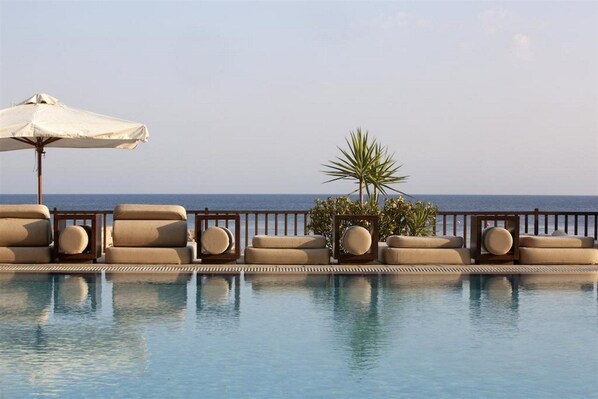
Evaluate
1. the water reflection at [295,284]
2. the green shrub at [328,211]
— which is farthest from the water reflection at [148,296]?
the green shrub at [328,211]

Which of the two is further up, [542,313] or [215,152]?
[215,152]

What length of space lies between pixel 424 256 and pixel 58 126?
469 centimetres

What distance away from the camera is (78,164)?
110ft

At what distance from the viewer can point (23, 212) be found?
1009 centimetres

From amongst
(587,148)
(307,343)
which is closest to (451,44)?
(587,148)

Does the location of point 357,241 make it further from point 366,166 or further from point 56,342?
point 56,342

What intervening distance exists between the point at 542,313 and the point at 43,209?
6.00 meters

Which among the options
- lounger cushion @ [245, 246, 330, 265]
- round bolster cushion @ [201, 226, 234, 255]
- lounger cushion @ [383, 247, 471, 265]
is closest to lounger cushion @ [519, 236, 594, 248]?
lounger cushion @ [383, 247, 471, 265]

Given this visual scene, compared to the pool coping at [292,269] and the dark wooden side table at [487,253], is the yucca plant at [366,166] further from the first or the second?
the pool coping at [292,269]

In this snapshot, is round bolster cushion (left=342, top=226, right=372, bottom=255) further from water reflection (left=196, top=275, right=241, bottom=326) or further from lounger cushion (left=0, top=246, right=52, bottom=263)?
lounger cushion (left=0, top=246, right=52, bottom=263)

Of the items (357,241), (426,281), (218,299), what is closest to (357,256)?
(357,241)

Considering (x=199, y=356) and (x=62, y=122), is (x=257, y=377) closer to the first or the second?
(x=199, y=356)

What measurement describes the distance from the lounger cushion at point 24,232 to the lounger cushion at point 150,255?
0.88m

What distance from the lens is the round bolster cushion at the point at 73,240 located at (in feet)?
33.1
